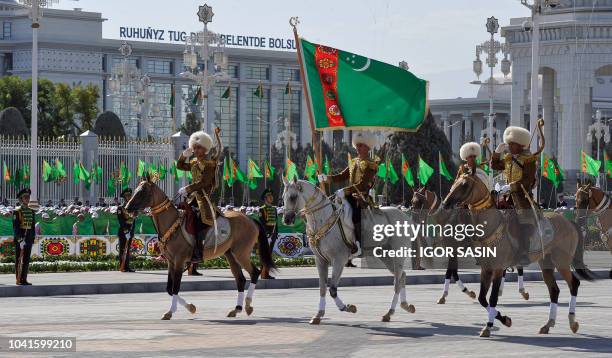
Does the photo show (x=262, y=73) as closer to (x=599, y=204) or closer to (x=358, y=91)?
(x=599, y=204)

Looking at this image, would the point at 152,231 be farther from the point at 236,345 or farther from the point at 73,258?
the point at 236,345

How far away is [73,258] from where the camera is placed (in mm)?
34969

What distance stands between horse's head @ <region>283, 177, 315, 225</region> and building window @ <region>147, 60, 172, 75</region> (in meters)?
121

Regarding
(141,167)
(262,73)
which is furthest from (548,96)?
(141,167)

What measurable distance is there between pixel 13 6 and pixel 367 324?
119 metres

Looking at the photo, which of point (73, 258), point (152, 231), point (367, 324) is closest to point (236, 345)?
point (367, 324)

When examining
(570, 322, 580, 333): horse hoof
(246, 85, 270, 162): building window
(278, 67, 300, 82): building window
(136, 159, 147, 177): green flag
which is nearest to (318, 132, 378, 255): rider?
(570, 322, 580, 333): horse hoof

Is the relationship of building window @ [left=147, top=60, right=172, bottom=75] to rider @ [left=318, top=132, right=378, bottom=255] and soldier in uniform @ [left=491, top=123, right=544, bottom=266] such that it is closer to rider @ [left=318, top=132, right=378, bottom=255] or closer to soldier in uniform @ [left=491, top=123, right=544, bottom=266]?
rider @ [left=318, top=132, right=378, bottom=255]

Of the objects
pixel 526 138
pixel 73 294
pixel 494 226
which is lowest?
pixel 73 294

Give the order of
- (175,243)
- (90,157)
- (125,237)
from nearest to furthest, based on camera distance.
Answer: (175,243)
(125,237)
(90,157)

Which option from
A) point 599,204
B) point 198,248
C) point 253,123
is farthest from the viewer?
point 253,123

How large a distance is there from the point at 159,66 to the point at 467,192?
124m

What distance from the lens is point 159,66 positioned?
140 metres

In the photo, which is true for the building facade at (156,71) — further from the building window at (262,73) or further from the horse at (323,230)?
the horse at (323,230)
